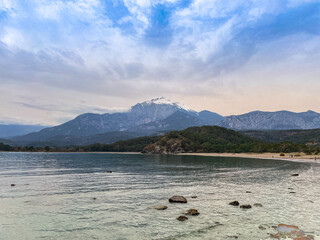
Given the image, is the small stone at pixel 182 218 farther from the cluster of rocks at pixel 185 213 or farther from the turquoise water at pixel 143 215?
the turquoise water at pixel 143 215

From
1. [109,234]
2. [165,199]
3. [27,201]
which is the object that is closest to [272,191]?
[165,199]

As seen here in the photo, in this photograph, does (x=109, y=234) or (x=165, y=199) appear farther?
(x=165, y=199)

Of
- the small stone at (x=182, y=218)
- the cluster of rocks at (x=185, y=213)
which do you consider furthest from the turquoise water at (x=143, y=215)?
the cluster of rocks at (x=185, y=213)

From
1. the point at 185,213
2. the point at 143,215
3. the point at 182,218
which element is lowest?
the point at 143,215

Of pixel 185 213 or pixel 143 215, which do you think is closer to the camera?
pixel 143 215

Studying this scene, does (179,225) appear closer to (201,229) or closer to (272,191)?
(201,229)

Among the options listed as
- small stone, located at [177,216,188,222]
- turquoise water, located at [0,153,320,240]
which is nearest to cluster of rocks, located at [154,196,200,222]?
small stone, located at [177,216,188,222]

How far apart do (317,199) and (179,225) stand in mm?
32848

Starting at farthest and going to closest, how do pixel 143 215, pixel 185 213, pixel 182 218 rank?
1. pixel 185 213
2. pixel 143 215
3. pixel 182 218

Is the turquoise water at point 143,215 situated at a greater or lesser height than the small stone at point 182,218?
lesser

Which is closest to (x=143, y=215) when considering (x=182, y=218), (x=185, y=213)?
(x=182, y=218)

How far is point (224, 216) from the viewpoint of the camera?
1409 inches

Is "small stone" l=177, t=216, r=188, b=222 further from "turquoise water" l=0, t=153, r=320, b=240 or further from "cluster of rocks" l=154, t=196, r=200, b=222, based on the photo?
"turquoise water" l=0, t=153, r=320, b=240

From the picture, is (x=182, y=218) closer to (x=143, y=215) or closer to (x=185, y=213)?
(x=185, y=213)
